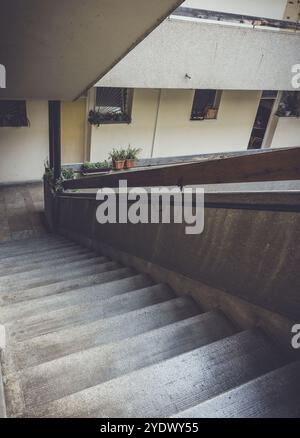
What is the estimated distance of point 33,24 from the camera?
239 centimetres

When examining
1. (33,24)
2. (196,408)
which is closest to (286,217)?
(196,408)

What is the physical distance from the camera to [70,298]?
3082mm

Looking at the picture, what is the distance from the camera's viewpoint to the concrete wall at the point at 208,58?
699 cm

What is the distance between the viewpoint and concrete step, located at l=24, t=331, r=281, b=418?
1712 mm

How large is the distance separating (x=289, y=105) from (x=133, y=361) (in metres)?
11.8

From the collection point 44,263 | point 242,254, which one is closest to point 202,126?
point 44,263

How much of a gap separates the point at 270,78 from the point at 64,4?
7.84 metres

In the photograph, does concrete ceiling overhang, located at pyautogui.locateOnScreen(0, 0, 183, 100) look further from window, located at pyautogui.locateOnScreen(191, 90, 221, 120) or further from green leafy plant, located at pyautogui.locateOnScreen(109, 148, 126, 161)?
window, located at pyautogui.locateOnScreen(191, 90, 221, 120)

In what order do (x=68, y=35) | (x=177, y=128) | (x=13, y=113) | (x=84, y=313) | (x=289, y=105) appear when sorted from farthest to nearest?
(x=289, y=105), (x=177, y=128), (x=13, y=113), (x=84, y=313), (x=68, y=35)

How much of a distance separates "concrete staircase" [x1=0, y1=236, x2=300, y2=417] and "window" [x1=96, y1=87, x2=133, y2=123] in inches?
266

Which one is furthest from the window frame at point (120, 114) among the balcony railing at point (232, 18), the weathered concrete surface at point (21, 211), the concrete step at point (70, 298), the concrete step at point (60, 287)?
the concrete step at point (70, 298)

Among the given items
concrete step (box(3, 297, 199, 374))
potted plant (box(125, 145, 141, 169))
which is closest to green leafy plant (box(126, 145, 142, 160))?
potted plant (box(125, 145, 141, 169))

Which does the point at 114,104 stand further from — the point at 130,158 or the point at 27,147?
the point at 27,147

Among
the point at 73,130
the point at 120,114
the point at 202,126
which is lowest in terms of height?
the point at 73,130
